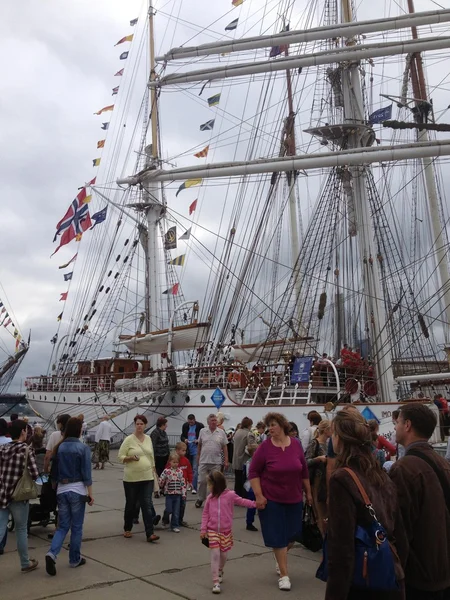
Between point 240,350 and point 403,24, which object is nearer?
point 403,24

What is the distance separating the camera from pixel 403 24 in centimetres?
2273

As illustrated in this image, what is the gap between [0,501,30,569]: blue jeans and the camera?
5.71 metres

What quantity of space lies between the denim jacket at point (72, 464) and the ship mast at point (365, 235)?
13.9 metres

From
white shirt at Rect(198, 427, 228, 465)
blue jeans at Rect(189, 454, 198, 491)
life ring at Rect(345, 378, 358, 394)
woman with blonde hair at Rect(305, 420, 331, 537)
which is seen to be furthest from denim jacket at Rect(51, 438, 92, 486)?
life ring at Rect(345, 378, 358, 394)

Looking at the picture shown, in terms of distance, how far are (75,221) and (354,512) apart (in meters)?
24.3

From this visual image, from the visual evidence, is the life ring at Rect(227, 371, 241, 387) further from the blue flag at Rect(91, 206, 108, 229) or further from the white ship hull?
the blue flag at Rect(91, 206, 108, 229)

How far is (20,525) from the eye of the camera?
18.8ft

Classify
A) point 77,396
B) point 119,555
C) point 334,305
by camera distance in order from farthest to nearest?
point 334,305
point 77,396
point 119,555

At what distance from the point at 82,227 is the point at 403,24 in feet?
50.3

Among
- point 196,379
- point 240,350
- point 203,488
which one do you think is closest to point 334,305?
point 240,350

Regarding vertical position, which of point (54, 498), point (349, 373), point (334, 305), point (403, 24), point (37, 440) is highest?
point (403, 24)

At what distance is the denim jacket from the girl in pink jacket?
132cm

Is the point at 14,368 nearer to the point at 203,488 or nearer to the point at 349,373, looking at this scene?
the point at 349,373

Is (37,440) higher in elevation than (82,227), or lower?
lower
